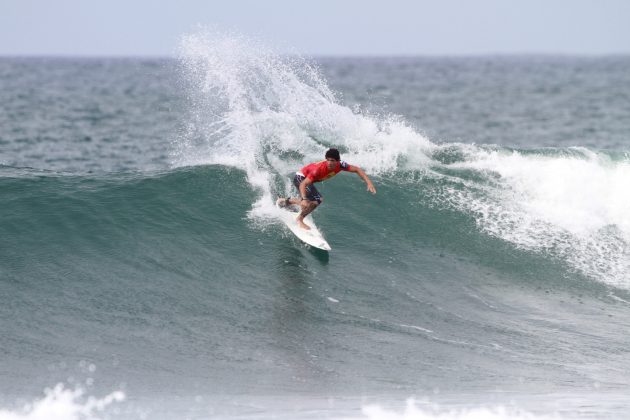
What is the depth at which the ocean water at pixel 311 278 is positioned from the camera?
28.8ft

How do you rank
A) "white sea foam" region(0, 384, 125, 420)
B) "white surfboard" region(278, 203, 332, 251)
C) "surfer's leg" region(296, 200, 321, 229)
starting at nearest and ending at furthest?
"white sea foam" region(0, 384, 125, 420)
"surfer's leg" region(296, 200, 321, 229)
"white surfboard" region(278, 203, 332, 251)

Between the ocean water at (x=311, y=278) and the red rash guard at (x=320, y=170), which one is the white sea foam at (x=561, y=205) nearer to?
the ocean water at (x=311, y=278)

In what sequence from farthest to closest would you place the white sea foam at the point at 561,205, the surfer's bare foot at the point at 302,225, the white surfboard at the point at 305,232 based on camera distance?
the white sea foam at the point at 561,205, the surfer's bare foot at the point at 302,225, the white surfboard at the point at 305,232

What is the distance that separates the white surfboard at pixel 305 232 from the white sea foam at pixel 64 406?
5031mm

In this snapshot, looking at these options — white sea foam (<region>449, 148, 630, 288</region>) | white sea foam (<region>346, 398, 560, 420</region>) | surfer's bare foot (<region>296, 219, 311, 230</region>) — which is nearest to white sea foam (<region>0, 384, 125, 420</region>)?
white sea foam (<region>346, 398, 560, 420</region>)

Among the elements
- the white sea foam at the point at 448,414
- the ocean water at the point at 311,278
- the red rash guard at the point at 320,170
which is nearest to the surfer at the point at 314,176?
the red rash guard at the point at 320,170

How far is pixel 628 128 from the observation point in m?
39.3

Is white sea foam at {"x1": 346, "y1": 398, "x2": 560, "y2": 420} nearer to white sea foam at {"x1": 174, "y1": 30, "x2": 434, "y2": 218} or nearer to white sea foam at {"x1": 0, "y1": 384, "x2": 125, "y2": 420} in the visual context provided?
white sea foam at {"x1": 0, "y1": 384, "x2": 125, "y2": 420}

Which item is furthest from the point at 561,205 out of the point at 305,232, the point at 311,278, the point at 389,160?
the point at 311,278

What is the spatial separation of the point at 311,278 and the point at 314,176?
1.65m

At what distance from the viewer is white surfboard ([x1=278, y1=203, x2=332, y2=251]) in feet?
42.2

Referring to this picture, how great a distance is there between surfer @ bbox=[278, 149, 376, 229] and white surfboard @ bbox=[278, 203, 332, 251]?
0.12 m

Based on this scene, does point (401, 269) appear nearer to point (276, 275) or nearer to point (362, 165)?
point (276, 275)

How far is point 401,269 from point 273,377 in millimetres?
4303
